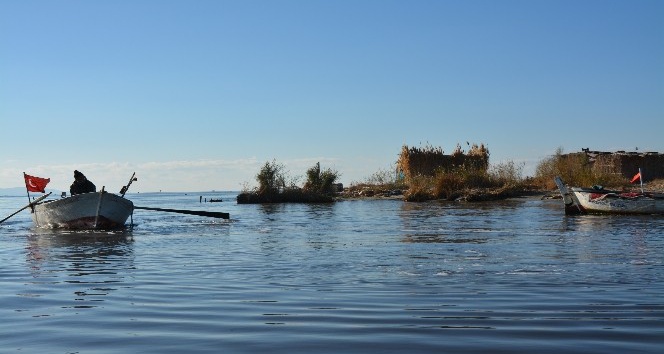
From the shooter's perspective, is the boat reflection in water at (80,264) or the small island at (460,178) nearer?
the boat reflection in water at (80,264)

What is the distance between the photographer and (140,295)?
29.2ft

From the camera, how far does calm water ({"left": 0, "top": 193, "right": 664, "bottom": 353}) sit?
5.93m

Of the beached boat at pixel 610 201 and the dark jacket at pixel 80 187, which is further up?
the dark jacket at pixel 80 187

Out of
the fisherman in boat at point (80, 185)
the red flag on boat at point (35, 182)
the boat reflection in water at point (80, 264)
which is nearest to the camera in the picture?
the boat reflection in water at point (80, 264)

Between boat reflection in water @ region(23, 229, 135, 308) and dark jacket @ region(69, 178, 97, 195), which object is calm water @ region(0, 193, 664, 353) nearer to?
boat reflection in water @ region(23, 229, 135, 308)

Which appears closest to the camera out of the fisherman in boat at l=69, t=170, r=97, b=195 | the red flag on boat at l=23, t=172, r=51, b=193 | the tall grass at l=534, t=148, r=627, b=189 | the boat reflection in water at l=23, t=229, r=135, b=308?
the boat reflection in water at l=23, t=229, r=135, b=308

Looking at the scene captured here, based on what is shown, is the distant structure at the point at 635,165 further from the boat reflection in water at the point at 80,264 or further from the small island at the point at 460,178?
the boat reflection in water at the point at 80,264

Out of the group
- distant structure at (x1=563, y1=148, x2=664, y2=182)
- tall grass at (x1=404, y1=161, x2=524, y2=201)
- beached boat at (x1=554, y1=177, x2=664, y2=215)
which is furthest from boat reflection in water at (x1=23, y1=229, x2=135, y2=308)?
distant structure at (x1=563, y1=148, x2=664, y2=182)

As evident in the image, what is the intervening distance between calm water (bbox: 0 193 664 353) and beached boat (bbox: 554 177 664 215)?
8.76 meters

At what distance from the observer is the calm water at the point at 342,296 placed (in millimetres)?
5930

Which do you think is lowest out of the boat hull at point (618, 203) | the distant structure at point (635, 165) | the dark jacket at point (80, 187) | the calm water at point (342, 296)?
the calm water at point (342, 296)

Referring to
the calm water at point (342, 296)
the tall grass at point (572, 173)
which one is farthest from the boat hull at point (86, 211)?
the tall grass at point (572, 173)

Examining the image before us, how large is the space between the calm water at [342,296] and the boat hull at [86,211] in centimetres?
723

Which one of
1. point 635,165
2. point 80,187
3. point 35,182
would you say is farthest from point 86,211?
point 635,165
